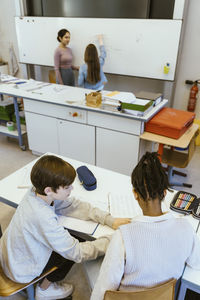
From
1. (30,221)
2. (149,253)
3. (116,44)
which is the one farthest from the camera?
(116,44)

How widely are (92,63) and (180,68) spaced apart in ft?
4.28

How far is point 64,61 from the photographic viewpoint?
4.06m

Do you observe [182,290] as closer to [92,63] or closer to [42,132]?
[42,132]

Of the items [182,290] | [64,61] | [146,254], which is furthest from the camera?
[64,61]

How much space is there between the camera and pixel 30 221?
45.0 inches

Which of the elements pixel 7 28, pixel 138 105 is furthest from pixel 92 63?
pixel 7 28

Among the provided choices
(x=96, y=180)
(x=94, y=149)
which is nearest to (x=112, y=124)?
(x=94, y=149)

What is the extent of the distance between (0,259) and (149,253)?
77 cm

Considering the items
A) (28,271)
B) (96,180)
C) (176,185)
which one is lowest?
(176,185)

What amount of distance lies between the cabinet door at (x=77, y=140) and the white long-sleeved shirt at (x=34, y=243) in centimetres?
175

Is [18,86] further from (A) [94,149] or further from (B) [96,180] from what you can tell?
(B) [96,180]

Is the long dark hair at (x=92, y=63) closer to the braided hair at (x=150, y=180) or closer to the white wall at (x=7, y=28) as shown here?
the white wall at (x=7, y=28)

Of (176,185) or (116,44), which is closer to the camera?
(176,185)

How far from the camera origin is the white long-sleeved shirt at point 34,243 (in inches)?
45.1
